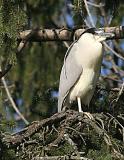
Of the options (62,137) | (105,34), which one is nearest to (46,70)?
(105,34)

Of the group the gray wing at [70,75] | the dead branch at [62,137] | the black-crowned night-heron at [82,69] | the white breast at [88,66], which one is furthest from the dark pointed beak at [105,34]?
the dead branch at [62,137]

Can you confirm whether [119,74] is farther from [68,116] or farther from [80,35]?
[68,116]

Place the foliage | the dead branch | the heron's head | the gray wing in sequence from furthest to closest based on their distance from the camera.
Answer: the gray wing, the heron's head, the foliage, the dead branch

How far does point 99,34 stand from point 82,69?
1.02 feet

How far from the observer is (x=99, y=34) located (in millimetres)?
3982

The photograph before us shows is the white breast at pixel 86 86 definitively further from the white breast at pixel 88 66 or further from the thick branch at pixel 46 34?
the thick branch at pixel 46 34

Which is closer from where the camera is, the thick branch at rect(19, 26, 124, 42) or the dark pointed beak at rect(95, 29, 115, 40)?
the dark pointed beak at rect(95, 29, 115, 40)

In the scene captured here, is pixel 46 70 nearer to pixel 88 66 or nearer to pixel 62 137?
pixel 88 66

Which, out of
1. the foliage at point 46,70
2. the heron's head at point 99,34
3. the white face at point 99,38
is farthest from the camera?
the white face at point 99,38

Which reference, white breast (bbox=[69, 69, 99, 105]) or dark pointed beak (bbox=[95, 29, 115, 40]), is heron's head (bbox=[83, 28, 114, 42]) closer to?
dark pointed beak (bbox=[95, 29, 115, 40])

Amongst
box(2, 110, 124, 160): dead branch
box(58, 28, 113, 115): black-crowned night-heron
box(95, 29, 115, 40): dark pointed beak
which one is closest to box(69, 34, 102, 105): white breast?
box(58, 28, 113, 115): black-crowned night-heron

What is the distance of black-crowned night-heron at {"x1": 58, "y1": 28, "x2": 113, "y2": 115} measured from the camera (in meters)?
4.04

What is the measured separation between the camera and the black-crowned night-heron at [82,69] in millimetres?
4035

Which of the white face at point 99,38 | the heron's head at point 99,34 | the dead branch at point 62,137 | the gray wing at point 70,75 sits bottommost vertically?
the dead branch at point 62,137
